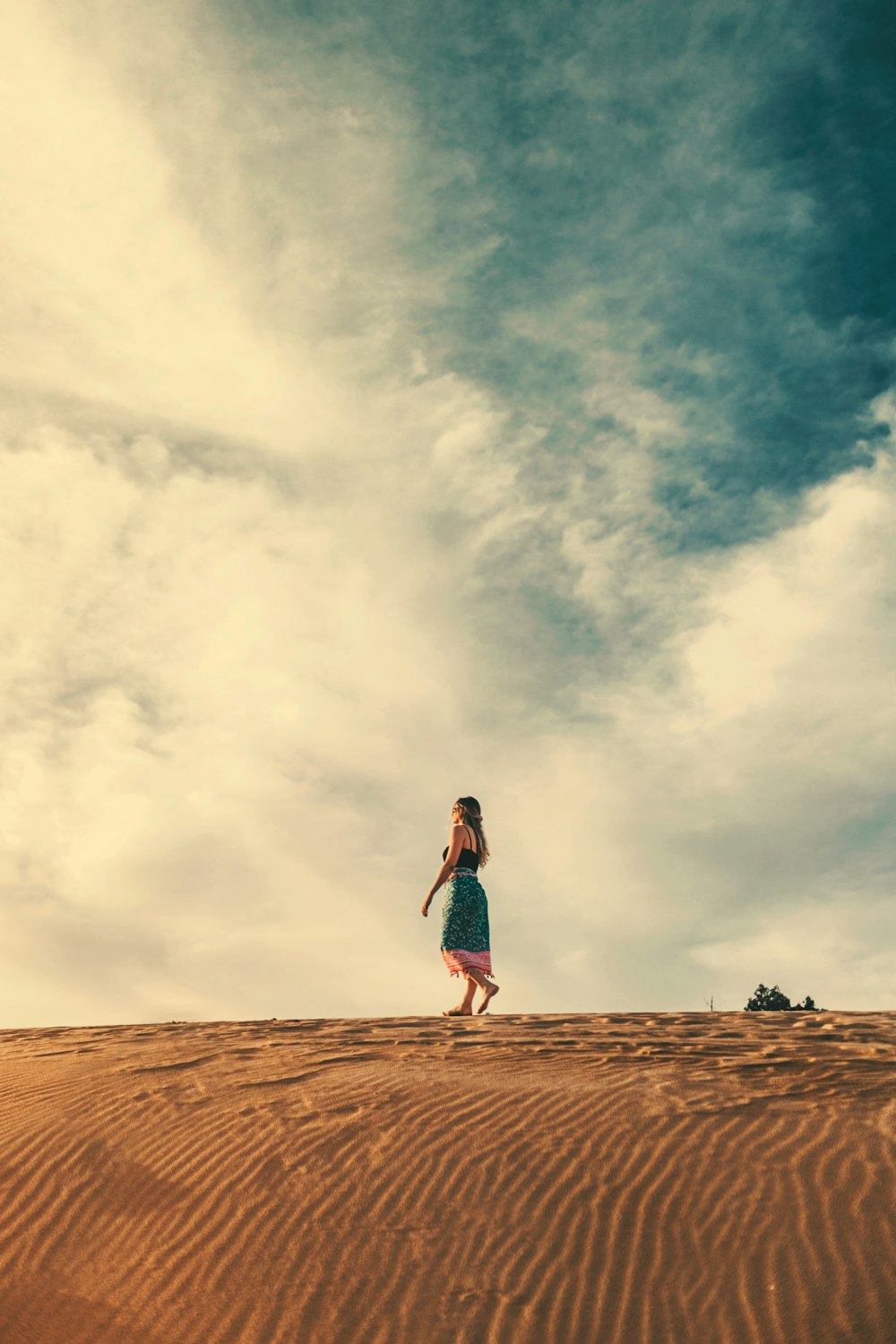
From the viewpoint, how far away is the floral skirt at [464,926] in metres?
12.4

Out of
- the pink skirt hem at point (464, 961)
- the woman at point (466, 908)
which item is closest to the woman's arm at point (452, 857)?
the woman at point (466, 908)

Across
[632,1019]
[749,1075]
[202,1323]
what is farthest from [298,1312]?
[632,1019]

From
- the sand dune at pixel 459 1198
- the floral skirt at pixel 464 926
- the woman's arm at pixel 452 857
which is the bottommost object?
the sand dune at pixel 459 1198

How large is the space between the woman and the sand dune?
10.3 ft

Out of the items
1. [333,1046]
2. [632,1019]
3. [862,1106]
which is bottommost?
[862,1106]

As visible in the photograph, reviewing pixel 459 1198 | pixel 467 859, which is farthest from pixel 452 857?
pixel 459 1198

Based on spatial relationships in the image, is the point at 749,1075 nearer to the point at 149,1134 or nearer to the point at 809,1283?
the point at 809,1283

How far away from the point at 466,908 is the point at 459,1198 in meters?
6.12

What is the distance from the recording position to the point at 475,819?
12.6 meters

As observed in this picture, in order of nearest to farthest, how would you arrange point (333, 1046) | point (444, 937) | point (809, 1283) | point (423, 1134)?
point (809, 1283) < point (423, 1134) < point (333, 1046) < point (444, 937)

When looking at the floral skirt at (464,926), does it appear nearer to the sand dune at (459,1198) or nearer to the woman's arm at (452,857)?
the woman's arm at (452,857)

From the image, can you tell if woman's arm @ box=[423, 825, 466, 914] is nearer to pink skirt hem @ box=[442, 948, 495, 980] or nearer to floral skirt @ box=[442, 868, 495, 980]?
floral skirt @ box=[442, 868, 495, 980]

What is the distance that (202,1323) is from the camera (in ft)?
18.1

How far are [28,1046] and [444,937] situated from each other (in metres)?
4.58
